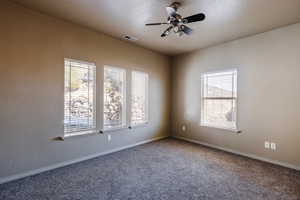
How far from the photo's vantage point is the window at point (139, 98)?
4340 mm

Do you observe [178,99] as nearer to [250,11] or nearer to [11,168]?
[250,11]

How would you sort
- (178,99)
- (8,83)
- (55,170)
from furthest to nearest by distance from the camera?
(178,99)
(55,170)
(8,83)

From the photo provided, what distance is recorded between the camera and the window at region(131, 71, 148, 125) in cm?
434

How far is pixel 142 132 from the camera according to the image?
4547 millimetres

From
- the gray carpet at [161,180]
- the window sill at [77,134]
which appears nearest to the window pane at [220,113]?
the gray carpet at [161,180]

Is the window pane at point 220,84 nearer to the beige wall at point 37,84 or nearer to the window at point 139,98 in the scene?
the window at point 139,98

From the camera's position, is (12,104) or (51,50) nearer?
(12,104)

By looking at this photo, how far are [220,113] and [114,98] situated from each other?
288 cm

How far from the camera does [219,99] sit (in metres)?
4.21

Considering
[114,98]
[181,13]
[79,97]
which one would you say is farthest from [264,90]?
[79,97]

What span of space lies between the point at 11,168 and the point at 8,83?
137cm

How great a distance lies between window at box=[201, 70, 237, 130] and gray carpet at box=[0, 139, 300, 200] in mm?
997

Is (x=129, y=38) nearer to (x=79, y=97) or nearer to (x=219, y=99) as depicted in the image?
(x=79, y=97)

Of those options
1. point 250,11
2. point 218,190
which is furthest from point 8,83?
point 250,11
